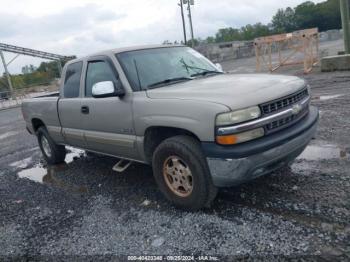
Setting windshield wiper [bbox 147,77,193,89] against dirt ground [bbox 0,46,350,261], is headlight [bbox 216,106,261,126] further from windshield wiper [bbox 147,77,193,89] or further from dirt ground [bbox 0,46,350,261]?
windshield wiper [bbox 147,77,193,89]

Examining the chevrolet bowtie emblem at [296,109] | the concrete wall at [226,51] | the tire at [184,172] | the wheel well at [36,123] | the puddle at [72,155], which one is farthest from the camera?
the concrete wall at [226,51]

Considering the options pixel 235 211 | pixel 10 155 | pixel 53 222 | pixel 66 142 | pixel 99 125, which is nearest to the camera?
pixel 235 211

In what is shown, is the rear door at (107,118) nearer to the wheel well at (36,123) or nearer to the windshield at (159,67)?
the windshield at (159,67)

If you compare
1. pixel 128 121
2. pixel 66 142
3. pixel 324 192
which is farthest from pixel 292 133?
pixel 66 142

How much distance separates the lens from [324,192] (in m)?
4.11

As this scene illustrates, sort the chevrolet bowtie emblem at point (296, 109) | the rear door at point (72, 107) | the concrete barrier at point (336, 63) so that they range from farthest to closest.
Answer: the concrete barrier at point (336, 63) → the rear door at point (72, 107) → the chevrolet bowtie emblem at point (296, 109)

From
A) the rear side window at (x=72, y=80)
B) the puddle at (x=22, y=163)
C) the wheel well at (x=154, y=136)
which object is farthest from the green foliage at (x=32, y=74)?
the wheel well at (x=154, y=136)

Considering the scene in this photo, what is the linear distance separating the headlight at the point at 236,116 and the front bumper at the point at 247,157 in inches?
9.2

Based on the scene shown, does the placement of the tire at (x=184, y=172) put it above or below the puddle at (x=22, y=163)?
above

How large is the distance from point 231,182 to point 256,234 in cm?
53

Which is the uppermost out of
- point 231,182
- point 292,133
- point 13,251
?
point 292,133

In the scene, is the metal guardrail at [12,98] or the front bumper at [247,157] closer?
the front bumper at [247,157]

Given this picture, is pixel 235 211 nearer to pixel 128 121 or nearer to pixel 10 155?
pixel 128 121

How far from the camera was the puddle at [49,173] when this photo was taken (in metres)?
5.78
